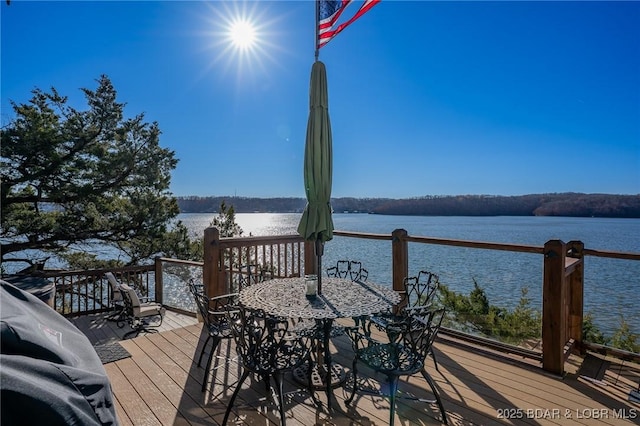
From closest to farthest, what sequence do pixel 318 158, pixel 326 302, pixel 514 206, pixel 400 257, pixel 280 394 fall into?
1. pixel 280 394
2. pixel 326 302
3. pixel 318 158
4. pixel 400 257
5. pixel 514 206

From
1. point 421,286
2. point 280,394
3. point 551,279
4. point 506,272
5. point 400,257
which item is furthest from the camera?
point 506,272

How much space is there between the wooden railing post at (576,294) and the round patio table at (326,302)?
201 cm

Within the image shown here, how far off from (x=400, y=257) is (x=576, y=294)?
188 centimetres

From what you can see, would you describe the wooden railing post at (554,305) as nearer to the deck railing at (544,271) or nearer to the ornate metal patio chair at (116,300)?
the deck railing at (544,271)

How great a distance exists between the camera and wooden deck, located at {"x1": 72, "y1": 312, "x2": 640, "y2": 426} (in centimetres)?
245

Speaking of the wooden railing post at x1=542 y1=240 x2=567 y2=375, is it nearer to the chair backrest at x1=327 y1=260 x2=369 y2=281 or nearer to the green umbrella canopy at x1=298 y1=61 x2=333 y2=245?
the chair backrest at x1=327 y1=260 x2=369 y2=281

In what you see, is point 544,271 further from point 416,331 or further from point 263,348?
point 263,348

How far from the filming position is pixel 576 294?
11.1 feet

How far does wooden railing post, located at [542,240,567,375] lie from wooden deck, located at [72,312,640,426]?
16 centimetres

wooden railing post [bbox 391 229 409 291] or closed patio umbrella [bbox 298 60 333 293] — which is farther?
wooden railing post [bbox 391 229 409 291]

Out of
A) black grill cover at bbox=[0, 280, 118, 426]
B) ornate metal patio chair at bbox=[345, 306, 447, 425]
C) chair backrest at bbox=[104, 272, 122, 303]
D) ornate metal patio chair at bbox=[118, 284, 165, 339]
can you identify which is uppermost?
black grill cover at bbox=[0, 280, 118, 426]

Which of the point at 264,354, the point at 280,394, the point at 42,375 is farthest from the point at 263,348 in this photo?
the point at 42,375

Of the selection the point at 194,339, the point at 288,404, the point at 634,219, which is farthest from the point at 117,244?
the point at 634,219

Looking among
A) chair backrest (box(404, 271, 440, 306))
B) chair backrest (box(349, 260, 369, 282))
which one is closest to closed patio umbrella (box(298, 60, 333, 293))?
chair backrest (box(404, 271, 440, 306))
